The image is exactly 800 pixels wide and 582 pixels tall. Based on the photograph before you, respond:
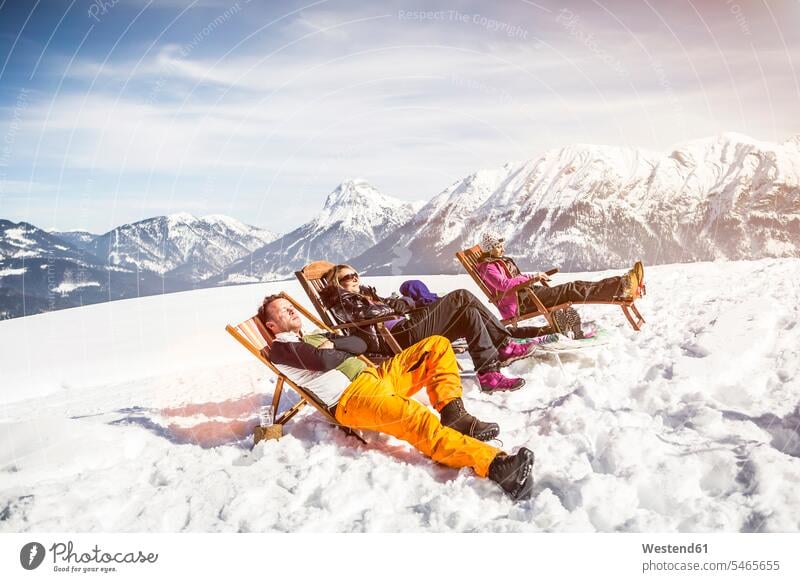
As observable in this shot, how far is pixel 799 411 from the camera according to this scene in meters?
2.73

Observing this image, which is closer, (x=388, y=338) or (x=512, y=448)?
(x=512, y=448)

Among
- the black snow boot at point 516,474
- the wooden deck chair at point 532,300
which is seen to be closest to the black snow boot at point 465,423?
the black snow boot at point 516,474

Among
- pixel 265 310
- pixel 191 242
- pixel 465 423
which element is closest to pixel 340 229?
pixel 191 242

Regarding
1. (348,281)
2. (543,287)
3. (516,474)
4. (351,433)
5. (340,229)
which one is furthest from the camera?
(340,229)

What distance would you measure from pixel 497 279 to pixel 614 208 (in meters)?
15.1

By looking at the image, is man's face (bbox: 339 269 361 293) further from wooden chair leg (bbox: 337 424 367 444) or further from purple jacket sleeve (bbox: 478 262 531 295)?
purple jacket sleeve (bbox: 478 262 531 295)

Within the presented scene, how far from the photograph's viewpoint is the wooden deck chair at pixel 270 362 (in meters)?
3.01

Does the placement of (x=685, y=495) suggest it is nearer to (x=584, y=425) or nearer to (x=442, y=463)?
(x=584, y=425)

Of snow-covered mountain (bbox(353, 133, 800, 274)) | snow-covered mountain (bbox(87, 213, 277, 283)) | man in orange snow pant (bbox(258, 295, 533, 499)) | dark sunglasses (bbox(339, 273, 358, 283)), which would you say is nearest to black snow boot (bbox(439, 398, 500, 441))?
man in orange snow pant (bbox(258, 295, 533, 499))

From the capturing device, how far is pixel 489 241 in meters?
4.97

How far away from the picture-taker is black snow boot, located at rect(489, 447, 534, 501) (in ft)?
7.73

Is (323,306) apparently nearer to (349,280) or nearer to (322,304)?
(322,304)

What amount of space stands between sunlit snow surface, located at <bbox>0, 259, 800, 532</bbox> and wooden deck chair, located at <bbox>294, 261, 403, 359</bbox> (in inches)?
27.4

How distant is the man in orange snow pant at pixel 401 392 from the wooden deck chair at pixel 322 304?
27cm
